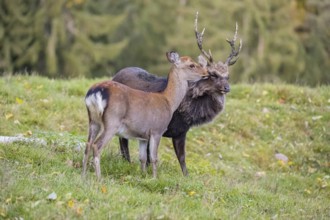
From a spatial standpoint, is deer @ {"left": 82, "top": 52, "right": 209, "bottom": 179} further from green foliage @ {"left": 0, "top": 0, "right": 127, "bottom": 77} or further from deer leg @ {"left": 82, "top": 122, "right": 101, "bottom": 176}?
green foliage @ {"left": 0, "top": 0, "right": 127, "bottom": 77}

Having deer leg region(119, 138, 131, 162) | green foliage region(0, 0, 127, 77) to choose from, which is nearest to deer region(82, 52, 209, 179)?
deer leg region(119, 138, 131, 162)

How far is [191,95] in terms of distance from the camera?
9859 millimetres

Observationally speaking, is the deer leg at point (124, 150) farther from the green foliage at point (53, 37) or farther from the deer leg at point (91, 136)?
the green foliage at point (53, 37)

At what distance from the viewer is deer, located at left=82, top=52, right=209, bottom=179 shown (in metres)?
7.75

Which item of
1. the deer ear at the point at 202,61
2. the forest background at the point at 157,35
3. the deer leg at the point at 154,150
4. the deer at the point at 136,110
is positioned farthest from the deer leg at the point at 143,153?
the forest background at the point at 157,35

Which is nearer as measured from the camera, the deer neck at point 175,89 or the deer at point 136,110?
the deer at point 136,110

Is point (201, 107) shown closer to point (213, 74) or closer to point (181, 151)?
point (213, 74)

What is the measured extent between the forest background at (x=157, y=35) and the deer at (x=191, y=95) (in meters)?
19.5

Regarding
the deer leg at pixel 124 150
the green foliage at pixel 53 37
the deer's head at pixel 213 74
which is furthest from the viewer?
the green foliage at pixel 53 37

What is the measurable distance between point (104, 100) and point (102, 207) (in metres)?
1.41

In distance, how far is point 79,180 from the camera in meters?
7.42

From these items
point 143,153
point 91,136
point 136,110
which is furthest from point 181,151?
point 91,136

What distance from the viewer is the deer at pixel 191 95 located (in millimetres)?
9531

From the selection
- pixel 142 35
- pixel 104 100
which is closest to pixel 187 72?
pixel 104 100
